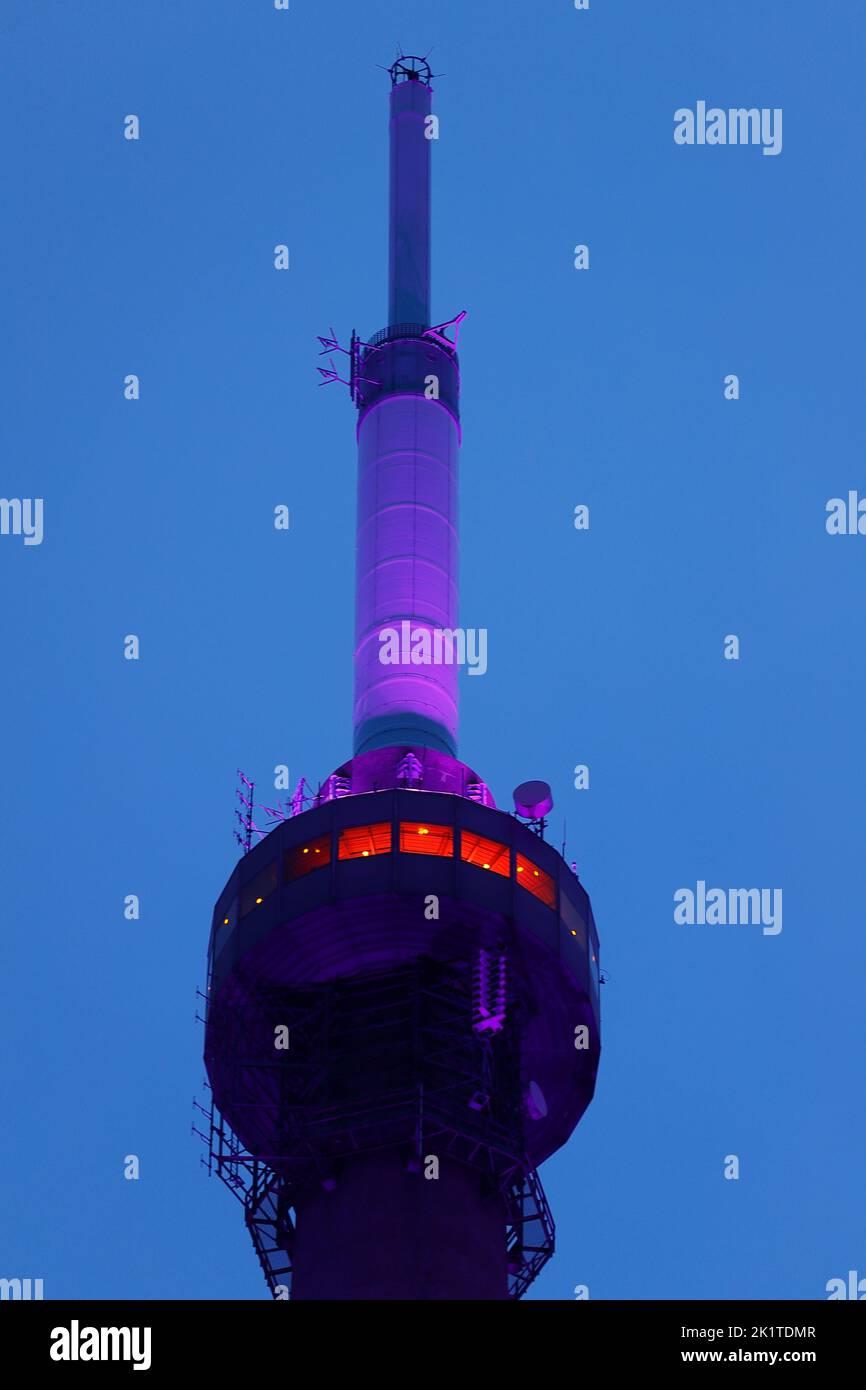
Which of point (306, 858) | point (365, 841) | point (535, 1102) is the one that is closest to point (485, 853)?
point (365, 841)

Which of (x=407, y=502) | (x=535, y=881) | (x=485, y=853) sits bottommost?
(x=535, y=881)

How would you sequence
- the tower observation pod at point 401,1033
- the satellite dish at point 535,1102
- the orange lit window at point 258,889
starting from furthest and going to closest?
the satellite dish at point 535,1102, the orange lit window at point 258,889, the tower observation pod at point 401,1033

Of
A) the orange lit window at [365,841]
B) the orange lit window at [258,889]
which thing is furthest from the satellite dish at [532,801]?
the orange lit window at [258,889]

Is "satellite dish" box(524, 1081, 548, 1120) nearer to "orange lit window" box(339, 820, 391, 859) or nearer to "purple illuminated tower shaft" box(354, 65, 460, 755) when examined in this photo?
"orange lit window" box(339, 820, 391, 859)

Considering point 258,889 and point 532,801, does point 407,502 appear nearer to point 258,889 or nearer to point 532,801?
point 532,801


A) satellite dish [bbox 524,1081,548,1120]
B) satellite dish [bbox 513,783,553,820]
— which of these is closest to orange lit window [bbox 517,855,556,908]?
satellite dish [bbox 513,783,553,820]

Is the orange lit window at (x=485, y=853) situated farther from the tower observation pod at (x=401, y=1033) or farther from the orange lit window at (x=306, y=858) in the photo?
the orange lit window at (x=306, y=858)
